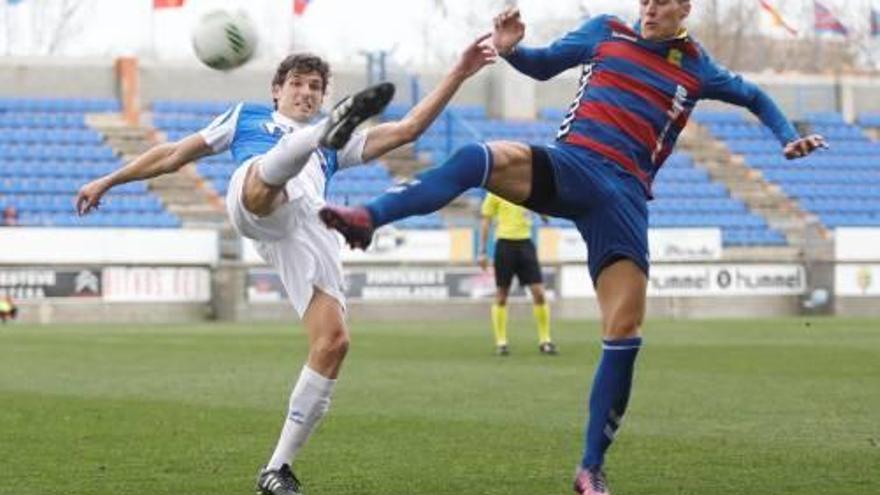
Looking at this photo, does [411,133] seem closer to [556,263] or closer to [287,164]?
[287,164]

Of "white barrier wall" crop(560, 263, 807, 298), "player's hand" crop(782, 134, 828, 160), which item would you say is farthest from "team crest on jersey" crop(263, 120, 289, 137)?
"white barrier wall" crop(560, 263, 807, 298)

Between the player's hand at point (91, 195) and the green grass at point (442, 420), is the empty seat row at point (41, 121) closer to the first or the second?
the green grass at point (442, 420)

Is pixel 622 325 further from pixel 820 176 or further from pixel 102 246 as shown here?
pixel 820 176

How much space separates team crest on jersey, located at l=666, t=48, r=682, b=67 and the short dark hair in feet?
5.57

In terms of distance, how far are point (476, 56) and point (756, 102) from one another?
5.02 feet

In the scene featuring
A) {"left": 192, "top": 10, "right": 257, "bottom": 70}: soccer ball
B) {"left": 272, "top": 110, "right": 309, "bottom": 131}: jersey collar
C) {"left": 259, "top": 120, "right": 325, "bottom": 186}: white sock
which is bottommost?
{"left": 259, "top": 120, "right": 325, "bottom": 186}: white sock

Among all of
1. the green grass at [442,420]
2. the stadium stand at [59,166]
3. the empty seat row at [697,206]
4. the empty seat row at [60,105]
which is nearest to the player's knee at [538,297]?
the green grass at [442,420]

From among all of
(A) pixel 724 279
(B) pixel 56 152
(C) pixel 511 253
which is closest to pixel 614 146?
(C) pixel 511 253

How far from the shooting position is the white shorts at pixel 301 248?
8.84 m

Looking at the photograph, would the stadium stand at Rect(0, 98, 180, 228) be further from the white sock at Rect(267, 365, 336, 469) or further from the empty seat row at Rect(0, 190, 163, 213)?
the white sock at Rect(267, 365, 336, 469)

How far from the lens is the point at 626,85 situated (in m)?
8.69

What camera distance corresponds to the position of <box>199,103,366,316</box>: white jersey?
8.79 metres

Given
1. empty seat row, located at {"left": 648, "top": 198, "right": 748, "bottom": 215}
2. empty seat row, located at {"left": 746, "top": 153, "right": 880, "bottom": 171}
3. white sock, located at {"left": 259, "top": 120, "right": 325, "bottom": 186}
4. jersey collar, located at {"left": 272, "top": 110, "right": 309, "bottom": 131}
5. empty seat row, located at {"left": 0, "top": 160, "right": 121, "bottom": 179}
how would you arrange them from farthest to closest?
empty seat row, located at {"left": 746, "top": 153, "right": 880, "bottom": 171}
empty seat row, located at {"left": 648, "top": 198, "right": 748, "bottom": 215}
empty seat row, located at {"left": 0, "top": 160, "right": 121, "bottom": 179}
jersey collar, located at {"left": 272, "top": 110, "right": 309, "bottom": 131}
white sock, located at {"left": 259, "top": 120, "right": 325, "bottom": 186}

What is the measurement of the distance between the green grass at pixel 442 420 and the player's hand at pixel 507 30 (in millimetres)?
2138
